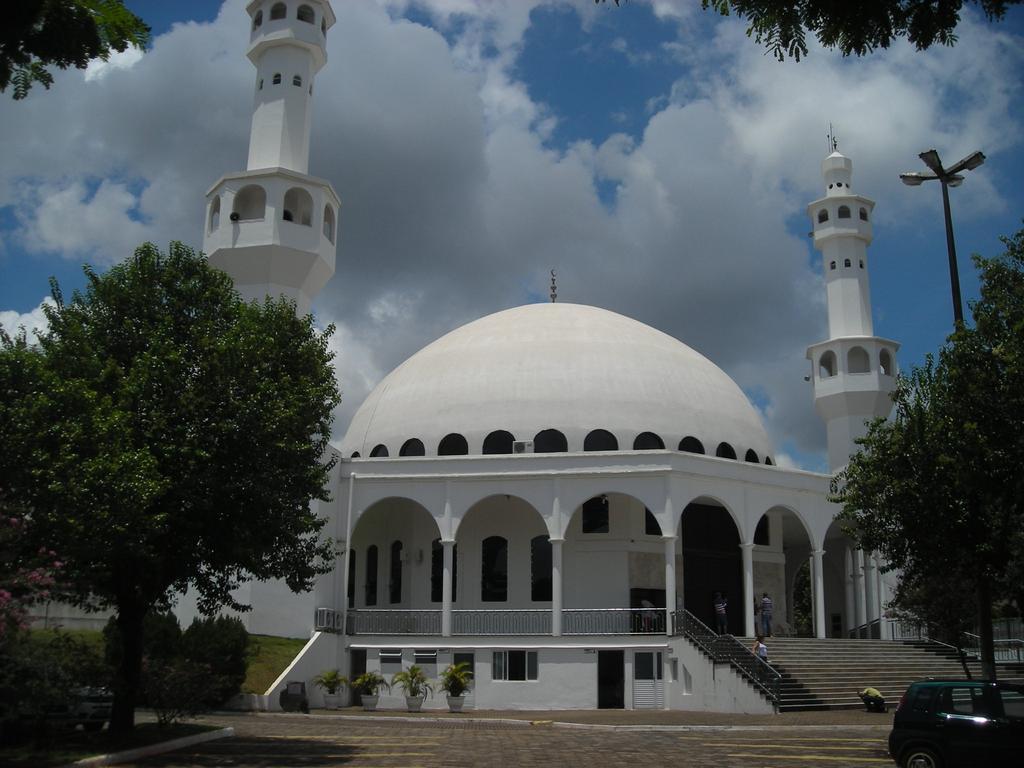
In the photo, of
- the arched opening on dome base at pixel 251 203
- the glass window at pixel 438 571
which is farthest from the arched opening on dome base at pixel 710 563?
the arched opening on dome base at pixel 251 203

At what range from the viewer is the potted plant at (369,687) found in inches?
1110

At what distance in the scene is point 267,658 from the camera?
2761 centimetres

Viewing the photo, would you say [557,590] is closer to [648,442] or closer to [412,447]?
[648,442]

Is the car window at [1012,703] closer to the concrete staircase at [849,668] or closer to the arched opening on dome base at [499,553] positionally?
the concrete staircase at [849,668]

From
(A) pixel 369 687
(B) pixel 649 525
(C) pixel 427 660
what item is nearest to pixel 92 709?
(A) pixel 369 687

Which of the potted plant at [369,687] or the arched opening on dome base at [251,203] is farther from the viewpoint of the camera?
the arched opening on dome base at [251,203]

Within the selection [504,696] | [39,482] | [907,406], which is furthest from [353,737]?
[907,406]

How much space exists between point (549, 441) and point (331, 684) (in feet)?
33.7

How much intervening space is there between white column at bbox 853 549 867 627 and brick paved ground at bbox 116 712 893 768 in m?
15.6

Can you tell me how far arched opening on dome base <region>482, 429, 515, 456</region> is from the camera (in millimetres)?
33969

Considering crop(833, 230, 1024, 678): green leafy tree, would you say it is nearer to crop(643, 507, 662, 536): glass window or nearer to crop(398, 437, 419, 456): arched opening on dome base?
crop(643, 507, 662, 536): glass window

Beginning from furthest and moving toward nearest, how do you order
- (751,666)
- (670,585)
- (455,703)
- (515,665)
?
(670,585) → (515,665) → (455,703) → (751,666)

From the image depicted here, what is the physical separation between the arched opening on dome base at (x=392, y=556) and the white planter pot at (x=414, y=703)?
5.01m

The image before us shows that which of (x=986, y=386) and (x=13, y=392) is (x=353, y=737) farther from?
(x=986, y=386)
